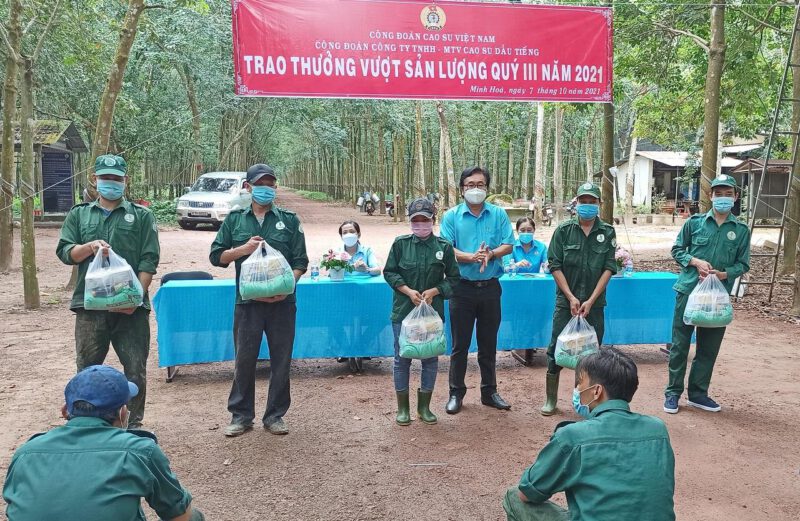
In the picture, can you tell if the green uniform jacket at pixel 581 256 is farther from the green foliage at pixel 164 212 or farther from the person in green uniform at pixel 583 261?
the green foliage at pixel 164 212

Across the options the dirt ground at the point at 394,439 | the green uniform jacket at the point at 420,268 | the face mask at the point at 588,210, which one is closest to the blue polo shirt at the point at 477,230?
the green uniform jacket at the point at 420,268

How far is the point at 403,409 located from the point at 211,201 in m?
16.0

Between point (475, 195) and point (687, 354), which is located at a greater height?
point (475, 195)

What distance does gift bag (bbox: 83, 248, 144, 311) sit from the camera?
3617mm

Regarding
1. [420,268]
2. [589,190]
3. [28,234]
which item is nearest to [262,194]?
[420,268]

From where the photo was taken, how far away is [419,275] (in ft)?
14.9

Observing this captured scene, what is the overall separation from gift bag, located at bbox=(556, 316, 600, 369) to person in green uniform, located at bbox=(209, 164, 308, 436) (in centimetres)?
190

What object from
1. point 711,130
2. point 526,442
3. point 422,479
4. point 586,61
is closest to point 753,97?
point 711,130

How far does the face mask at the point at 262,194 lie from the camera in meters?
4.29

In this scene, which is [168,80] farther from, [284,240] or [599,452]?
[599,452]

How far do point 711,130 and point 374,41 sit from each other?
5.52 meters

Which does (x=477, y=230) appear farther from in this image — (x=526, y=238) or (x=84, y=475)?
(x=84, y=475)

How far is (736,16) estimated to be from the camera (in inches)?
436

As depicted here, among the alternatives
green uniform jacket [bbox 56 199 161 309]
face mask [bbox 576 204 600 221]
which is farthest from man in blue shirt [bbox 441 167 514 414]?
green uniform jacket [bbox 56 199 161 309]
